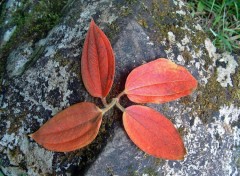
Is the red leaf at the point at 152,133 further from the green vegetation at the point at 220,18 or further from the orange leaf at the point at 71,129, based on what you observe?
the green vegetation at the point at 220,18

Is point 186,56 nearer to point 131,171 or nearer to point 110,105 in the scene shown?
point 110,105

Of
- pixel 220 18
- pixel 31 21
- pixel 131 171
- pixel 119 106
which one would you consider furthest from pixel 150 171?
pixel 220 18

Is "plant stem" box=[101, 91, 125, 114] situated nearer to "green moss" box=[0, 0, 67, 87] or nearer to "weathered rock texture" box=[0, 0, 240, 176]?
"weathered rock texture" box=[0, 0, 240, 176]

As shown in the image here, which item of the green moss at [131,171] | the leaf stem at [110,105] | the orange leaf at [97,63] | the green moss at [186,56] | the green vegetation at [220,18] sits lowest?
the green vegetation at [220,18]

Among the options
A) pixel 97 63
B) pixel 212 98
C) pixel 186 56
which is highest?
pixel 97 63

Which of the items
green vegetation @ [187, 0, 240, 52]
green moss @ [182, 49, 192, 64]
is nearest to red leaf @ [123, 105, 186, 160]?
green moss @ [182, 49, 192, 64]

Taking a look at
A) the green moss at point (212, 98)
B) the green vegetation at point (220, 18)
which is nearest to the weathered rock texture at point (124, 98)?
the green moss at point (212, 98)
